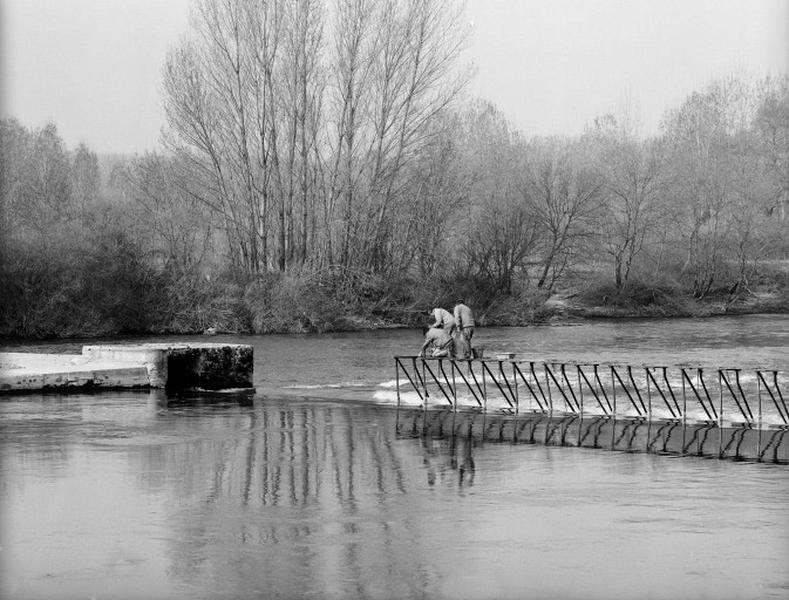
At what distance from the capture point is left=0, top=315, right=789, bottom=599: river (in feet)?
30.6

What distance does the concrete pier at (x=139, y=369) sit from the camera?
76.5ft

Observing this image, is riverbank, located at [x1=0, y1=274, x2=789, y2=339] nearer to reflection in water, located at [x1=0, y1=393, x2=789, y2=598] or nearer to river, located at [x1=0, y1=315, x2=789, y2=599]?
river, located at [x1=0, y1=315, x2=789, y2=599]

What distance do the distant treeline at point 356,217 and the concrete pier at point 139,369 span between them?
76.1 ft

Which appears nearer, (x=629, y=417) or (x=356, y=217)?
(x=629, y=417)

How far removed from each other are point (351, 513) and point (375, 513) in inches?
9.0

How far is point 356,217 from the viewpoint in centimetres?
5809

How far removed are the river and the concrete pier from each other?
6.80ft

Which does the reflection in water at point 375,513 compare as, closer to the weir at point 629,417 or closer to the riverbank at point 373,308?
the weir at point 629,417

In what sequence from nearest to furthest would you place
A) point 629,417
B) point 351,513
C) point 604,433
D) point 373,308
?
point 351,513
point 604,433
point 629,417
point 373,308

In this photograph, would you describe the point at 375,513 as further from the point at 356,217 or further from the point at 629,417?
the point at 356,217

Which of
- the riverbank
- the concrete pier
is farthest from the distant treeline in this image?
the concrete pier

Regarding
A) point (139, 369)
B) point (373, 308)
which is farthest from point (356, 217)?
point (139, 369)

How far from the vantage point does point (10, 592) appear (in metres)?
8.89

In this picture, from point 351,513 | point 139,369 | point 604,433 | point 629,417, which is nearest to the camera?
point 351,513
